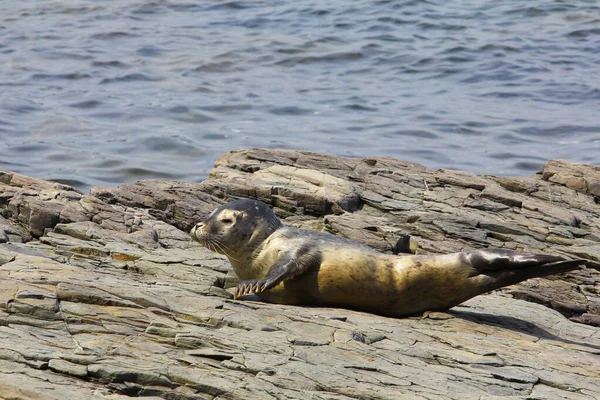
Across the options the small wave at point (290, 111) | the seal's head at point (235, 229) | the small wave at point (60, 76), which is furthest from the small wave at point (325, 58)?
the seal's head at point (235, 229)

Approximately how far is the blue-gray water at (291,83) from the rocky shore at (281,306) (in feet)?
16.2

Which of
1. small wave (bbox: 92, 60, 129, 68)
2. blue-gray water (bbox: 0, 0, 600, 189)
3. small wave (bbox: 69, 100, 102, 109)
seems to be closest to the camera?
blue-gray water (bbox: 0, 0, 600, 189)

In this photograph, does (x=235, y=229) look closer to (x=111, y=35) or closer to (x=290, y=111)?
(x=290, y=111)

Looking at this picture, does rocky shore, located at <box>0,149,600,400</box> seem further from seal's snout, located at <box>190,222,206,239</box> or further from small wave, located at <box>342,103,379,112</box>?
small wave, located at <box>342,103,379,112</box>

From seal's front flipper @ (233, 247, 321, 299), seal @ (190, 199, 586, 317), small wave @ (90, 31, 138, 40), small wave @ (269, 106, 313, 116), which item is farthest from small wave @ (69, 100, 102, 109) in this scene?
seal's front flipper @ (233, 247, 321, 299)

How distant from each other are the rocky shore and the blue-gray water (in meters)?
4.94

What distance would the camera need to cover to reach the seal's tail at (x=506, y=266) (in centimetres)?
741

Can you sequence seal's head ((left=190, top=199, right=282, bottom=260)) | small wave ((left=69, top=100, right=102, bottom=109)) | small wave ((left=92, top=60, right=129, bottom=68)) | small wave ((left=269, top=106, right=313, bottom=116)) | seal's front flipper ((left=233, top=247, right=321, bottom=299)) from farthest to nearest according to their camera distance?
small wave ((left=92, top=60, right=129, bottom=68))
small wave ((left=69, top=100, right=102, bottom=109))
small wave ((left=269, top=106, right=313, bottom=116))
seal's head ((left=190, top=199, right=282, bottom=260))
seal's front flipper ((left=233, top=247, right=321, bottom=299))

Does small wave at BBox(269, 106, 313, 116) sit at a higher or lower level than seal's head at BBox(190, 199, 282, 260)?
lower

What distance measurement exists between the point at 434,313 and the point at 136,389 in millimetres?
2863

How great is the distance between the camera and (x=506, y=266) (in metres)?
7.50

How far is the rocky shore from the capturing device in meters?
→ 5.58

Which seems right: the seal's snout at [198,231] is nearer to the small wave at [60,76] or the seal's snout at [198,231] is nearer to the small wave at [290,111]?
the small wave at [290,111]

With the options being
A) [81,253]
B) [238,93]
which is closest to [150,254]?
[81,253]
